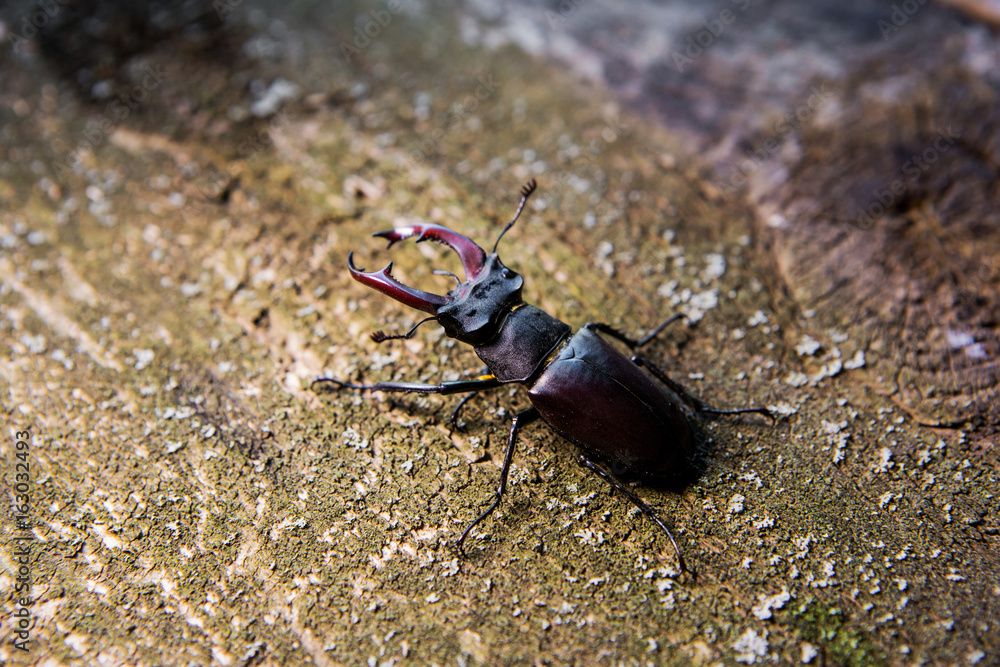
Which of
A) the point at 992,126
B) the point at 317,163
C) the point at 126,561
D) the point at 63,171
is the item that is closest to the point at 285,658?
the point at 126,561

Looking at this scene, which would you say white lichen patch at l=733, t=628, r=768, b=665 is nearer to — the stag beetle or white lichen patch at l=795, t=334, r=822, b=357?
the stag beetle

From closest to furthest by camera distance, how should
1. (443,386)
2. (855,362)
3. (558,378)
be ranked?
(558,378) < (443,386) < (855,362)

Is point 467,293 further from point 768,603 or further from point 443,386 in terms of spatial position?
point 768,603

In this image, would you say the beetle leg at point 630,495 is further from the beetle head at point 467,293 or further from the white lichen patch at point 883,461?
the white lichen patch at point 883,461

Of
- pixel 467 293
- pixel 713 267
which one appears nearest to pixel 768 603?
pixel 467 293

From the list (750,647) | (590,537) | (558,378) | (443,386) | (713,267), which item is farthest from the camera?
(713,267)

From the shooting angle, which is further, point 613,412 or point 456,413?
point 456,413

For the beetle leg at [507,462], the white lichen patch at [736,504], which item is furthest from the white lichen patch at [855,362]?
the beetle leg at [507,462]

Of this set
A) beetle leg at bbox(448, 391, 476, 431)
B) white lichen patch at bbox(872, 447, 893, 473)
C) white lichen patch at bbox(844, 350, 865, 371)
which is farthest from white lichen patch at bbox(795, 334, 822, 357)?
beetle leg at bbox(448, 391, 476, 431)
